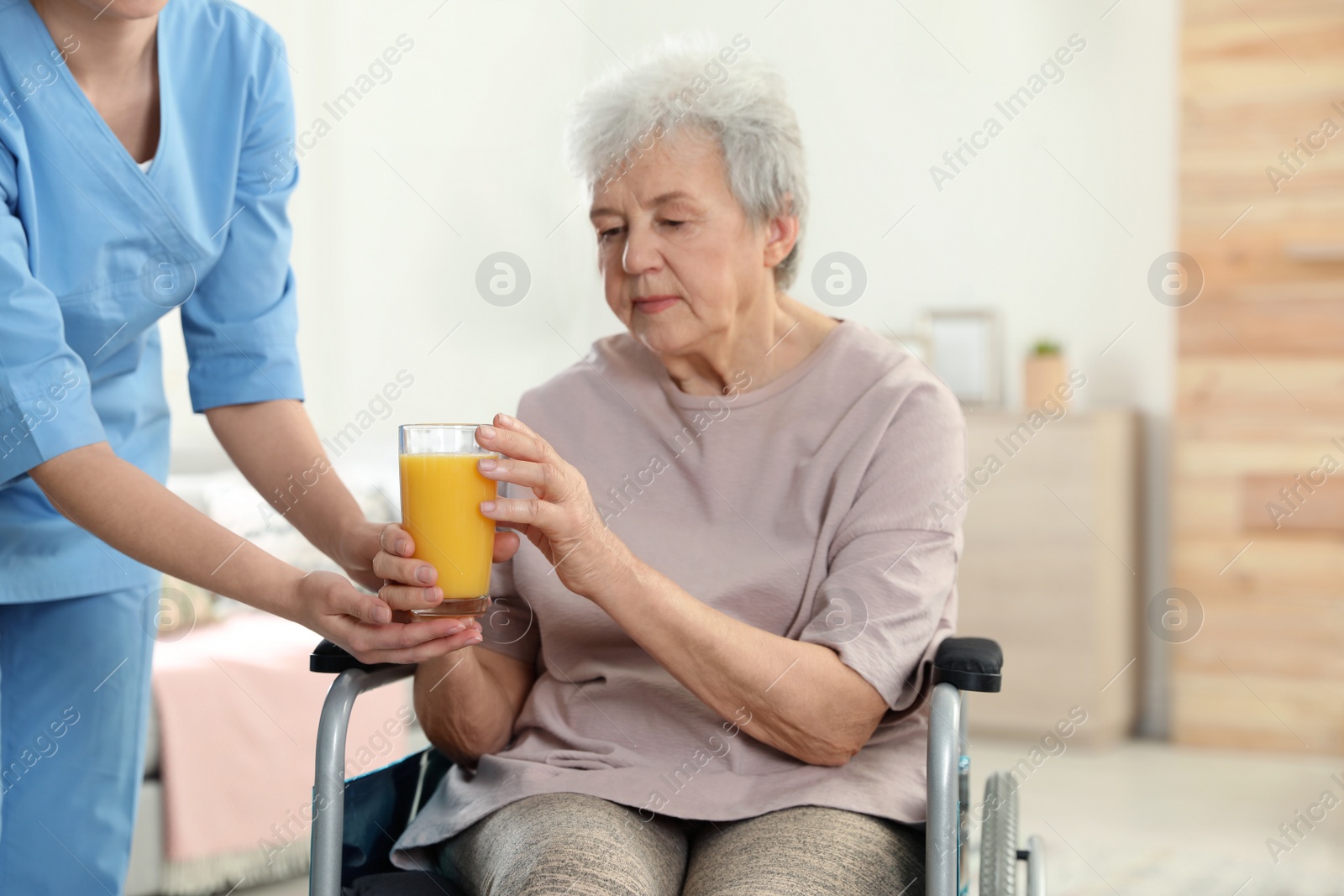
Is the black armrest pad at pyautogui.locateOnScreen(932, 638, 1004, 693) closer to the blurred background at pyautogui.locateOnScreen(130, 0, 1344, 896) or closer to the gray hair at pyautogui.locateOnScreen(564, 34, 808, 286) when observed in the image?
the gray hair at pyautogui.locateOnScreen(564, 34, 808, 286)

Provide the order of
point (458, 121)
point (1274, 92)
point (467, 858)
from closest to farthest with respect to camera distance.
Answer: point (467, 858), point (1274, 92), point (458, 121)

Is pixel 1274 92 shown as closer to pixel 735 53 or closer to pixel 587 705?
pixel 735 53

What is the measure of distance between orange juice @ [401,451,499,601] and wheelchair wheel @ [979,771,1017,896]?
0.63m

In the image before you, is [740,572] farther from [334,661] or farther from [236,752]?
[236,752]

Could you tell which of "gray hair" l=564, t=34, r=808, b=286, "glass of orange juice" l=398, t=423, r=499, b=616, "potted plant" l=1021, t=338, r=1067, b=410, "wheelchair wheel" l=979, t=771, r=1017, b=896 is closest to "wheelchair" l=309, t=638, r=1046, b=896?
"wheelchair wheel" l=979, t=771, r=1017, b=896

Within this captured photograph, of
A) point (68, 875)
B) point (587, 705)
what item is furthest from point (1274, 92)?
point (68, 875)

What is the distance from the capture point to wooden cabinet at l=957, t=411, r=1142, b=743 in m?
3.60

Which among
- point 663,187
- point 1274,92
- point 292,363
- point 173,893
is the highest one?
point 1274,92

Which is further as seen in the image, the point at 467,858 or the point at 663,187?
the point at 663,187

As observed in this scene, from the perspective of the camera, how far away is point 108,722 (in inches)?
51.1

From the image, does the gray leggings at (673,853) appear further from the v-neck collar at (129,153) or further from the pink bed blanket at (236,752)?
the pink bed blanket at (236,752)

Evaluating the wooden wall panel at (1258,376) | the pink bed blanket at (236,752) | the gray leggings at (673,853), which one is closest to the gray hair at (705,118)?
the gray leggings at (673,853)

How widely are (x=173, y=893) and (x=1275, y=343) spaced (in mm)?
3227

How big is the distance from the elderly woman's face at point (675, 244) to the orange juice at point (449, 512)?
1.39ft
